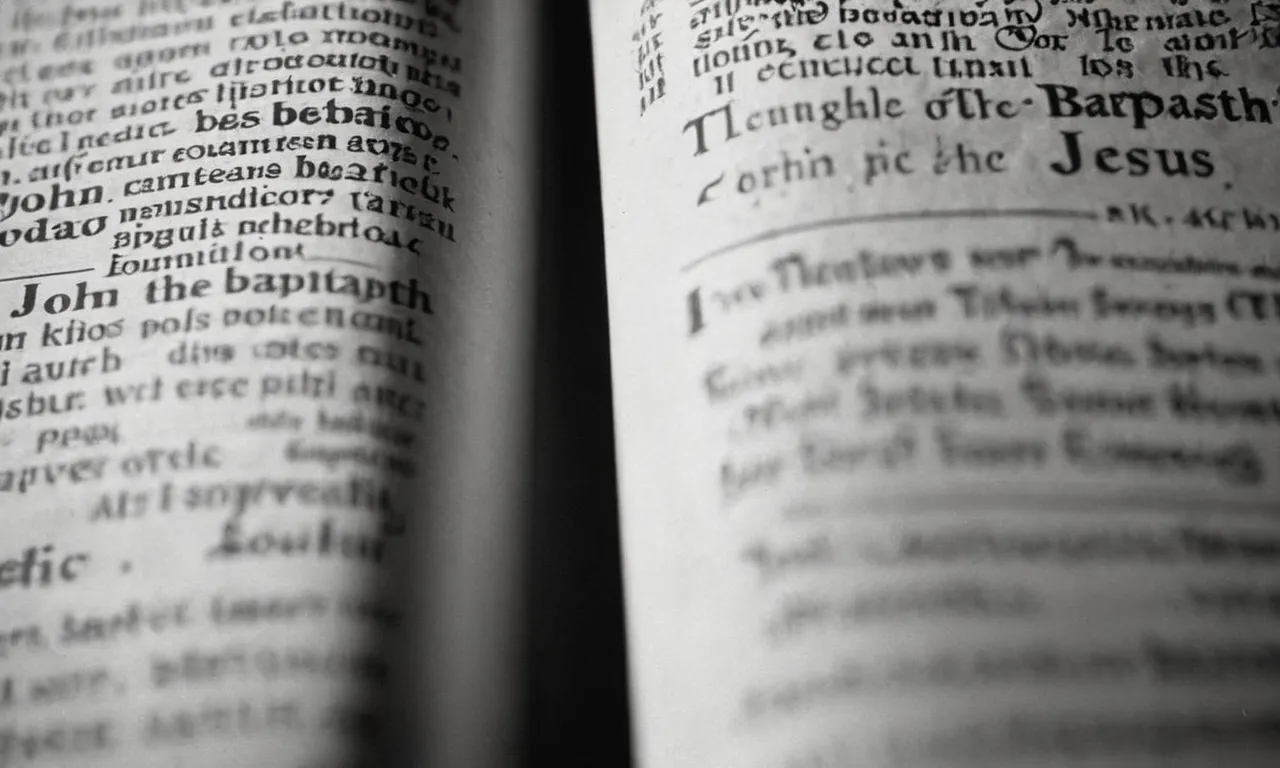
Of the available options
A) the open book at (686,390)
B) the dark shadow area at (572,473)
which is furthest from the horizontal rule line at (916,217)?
the dark shadow area at (572,473)

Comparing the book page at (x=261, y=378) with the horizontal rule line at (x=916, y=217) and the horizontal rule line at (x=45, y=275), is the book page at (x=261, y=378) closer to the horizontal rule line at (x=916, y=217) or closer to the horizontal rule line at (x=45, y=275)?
the horizontal rule line at (x=45, y=275)

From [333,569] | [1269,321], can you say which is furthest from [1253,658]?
[333,569]

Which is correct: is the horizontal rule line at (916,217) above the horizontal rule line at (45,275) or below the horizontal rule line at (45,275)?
below

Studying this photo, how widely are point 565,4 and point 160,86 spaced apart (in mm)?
244

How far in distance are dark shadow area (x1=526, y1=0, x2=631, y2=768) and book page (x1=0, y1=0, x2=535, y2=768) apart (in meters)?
0.02

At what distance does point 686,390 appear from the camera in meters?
0.43

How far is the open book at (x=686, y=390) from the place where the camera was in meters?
0.37

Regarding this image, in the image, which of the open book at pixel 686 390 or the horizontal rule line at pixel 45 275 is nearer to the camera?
the open book at pixel 686 390

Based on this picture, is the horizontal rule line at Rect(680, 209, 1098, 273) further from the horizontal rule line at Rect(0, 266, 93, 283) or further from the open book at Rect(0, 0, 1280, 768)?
the horizontal rule line at Rect(0, 266, 93, 283)

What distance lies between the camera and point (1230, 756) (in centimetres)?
35

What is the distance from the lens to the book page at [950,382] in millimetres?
363

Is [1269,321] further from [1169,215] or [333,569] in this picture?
[333,569]

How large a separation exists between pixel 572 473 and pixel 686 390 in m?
0.10

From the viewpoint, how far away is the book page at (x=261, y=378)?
0.39 meters
